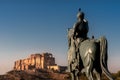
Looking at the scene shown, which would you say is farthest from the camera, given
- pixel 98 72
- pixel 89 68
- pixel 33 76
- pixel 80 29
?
pixel 33 76

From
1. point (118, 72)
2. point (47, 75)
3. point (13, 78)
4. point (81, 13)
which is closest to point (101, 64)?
point (81, 13)

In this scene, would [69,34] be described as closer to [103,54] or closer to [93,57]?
[93,57]

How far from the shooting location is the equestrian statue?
513 inches

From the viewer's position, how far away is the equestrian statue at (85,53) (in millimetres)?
13031

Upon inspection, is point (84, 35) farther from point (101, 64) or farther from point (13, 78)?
point (13, 78)

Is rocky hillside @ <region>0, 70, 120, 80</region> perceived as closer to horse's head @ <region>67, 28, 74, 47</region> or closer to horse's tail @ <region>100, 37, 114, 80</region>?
horse's head @ <region>67, 28, 74, 47</region>

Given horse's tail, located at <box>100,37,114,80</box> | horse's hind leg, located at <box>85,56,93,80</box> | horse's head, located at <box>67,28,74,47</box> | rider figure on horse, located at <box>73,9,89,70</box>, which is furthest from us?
horse's head, located at <box>67,28,74,47</box>

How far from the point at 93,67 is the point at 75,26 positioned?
1753mm

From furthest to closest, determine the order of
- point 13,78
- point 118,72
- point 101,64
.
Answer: point 13,78
point 118,72
point 101,64

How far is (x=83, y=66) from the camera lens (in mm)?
13891

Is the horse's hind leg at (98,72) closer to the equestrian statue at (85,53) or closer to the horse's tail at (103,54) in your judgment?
the equestrian statue at (85,53)

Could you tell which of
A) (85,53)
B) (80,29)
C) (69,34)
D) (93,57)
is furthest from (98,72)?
(69,34)

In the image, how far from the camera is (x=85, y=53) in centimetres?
1329

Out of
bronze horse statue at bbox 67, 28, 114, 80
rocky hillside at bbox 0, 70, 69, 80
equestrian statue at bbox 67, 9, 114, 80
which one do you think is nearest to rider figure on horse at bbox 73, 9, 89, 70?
equestrian statue at bbox 67, 9, 114, 80
